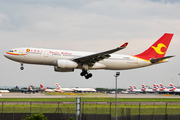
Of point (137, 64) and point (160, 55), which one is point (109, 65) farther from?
point (160, 55)

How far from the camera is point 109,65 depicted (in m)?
49.7

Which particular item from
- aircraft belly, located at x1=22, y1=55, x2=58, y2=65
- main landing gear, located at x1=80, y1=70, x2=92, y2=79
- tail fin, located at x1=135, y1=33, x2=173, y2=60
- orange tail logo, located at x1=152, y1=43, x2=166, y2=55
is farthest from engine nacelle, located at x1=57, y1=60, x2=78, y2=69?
orange tail logo, located at x1=152, y1=43, x2=166, y2=55

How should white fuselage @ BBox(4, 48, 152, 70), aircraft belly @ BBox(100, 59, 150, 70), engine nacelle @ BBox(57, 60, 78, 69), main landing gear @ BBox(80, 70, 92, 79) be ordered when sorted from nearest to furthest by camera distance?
white fuselage @ BBox(4, 48, 152, 70)
engine nacelle @ BBox(57, 60, 78, 69)
aircraft belly @ BBox(100, 59, 150, 70)
main landing gear @ BBox(80, 70, 92, 79)

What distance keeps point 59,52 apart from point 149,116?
2156cm

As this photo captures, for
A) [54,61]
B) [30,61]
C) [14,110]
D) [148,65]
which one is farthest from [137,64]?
[14,110]

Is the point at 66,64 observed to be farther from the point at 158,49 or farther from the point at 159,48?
the point at 159,48

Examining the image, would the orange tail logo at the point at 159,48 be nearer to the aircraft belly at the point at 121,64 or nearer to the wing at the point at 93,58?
the aircraft belly at the point at 121,64

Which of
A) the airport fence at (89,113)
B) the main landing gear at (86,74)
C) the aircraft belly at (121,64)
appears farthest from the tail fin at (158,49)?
the airport fence at (89,113)

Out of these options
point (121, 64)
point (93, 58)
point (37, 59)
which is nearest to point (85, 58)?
point (93, 58)

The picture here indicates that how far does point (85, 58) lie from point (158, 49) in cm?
1824

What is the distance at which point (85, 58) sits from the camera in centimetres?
4619

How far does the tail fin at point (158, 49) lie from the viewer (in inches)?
2101

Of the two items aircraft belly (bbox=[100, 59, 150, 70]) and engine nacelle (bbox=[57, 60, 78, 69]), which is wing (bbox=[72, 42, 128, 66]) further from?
aircraft belly (bbox=[100, 59, 150, 70])

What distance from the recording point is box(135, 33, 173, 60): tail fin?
5338 cm
